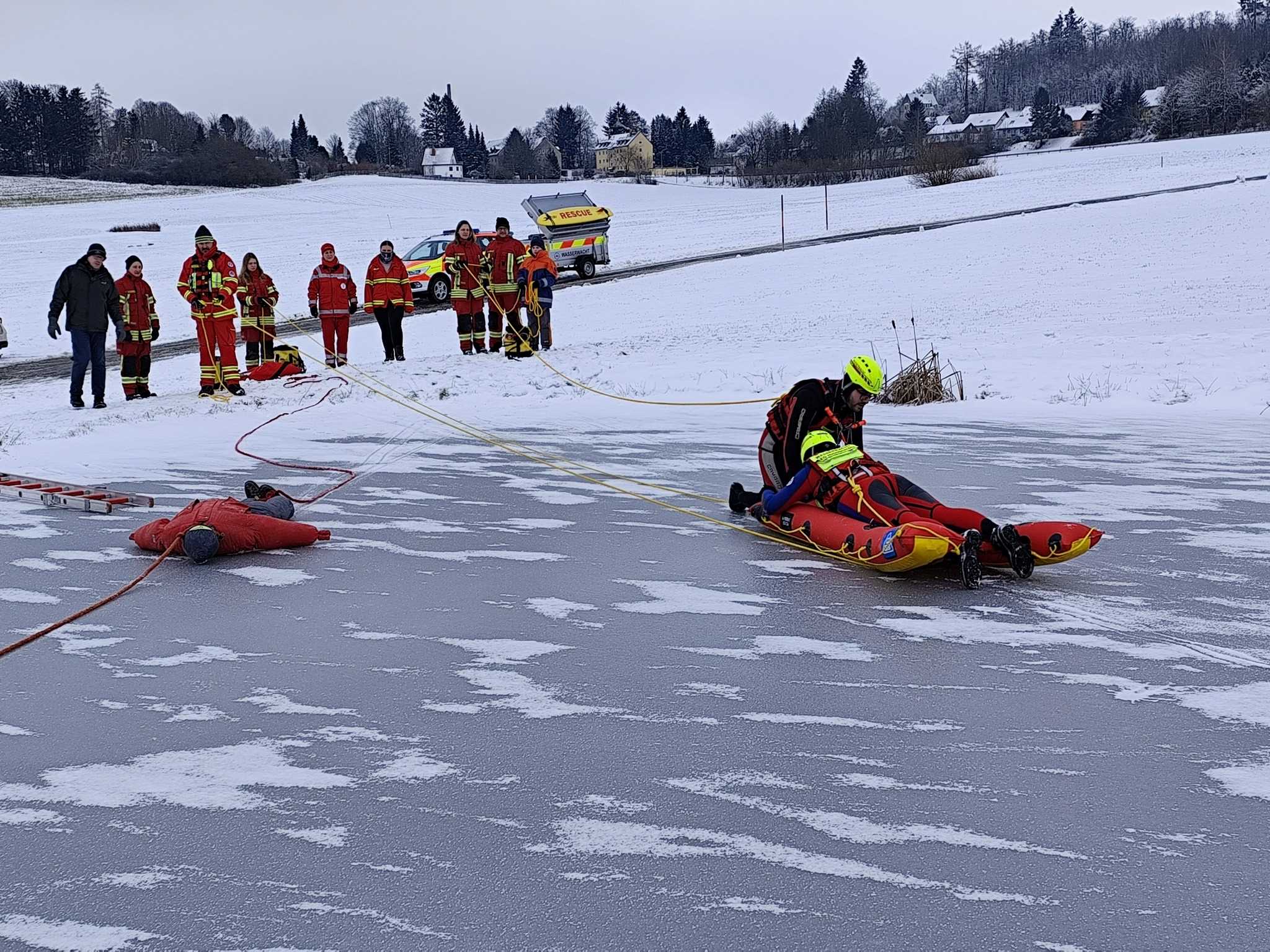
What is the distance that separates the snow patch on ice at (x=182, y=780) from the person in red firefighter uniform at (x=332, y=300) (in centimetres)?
1133

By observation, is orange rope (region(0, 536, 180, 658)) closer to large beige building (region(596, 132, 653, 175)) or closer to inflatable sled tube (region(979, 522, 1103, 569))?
inflatable sled tube (region(979, 522, 1103, 569))

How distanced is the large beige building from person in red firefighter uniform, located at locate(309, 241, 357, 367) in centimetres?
10108

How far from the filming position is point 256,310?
48.6 ft

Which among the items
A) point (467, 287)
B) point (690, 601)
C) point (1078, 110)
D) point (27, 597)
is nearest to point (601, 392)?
point (467, 287)

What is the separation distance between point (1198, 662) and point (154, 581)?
4.88m

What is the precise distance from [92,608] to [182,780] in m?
2.28

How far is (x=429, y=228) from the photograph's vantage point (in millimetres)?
43875

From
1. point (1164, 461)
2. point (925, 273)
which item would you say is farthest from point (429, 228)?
point (1164, 461)

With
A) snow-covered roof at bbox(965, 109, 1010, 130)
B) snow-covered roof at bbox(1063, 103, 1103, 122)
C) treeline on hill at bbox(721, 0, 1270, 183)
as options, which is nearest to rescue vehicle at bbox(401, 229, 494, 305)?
treeline on hill at bbox(721, 0, 1270, 183)

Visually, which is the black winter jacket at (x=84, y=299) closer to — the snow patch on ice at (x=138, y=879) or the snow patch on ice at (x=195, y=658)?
the snow patch on ice at (x=195, y=658)

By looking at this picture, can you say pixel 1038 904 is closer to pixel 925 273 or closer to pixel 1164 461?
pixel 1164 461

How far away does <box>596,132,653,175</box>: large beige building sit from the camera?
116 metres

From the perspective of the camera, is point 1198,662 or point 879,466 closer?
point 1198,662

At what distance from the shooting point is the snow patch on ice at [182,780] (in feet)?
11.8
